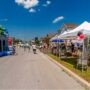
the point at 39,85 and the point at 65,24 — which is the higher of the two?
the point at 65,24

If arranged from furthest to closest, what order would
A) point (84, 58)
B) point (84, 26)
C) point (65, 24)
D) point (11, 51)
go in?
point (65, 24) → point (11, 51) → point (84, 26) → point (84, 58)

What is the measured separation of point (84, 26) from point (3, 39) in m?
26.2

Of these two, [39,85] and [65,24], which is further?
[65,24]

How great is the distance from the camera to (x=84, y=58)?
17.1m

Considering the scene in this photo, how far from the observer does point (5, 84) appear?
493 inches

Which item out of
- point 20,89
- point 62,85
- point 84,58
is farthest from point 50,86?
point 84,58

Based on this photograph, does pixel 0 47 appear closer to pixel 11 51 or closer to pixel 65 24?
pixel 11 51

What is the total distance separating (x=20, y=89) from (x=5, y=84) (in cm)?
156

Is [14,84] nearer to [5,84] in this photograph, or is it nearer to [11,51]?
[5,84]

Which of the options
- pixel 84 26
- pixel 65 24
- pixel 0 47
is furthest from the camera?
pixel 65 24

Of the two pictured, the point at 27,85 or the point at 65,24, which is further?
the point at 65,24

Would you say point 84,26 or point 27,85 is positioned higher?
point 84,26

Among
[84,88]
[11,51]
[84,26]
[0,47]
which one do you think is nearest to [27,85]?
[84,88]

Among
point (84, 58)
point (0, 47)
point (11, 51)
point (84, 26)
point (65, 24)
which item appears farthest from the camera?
point (65, 24)
